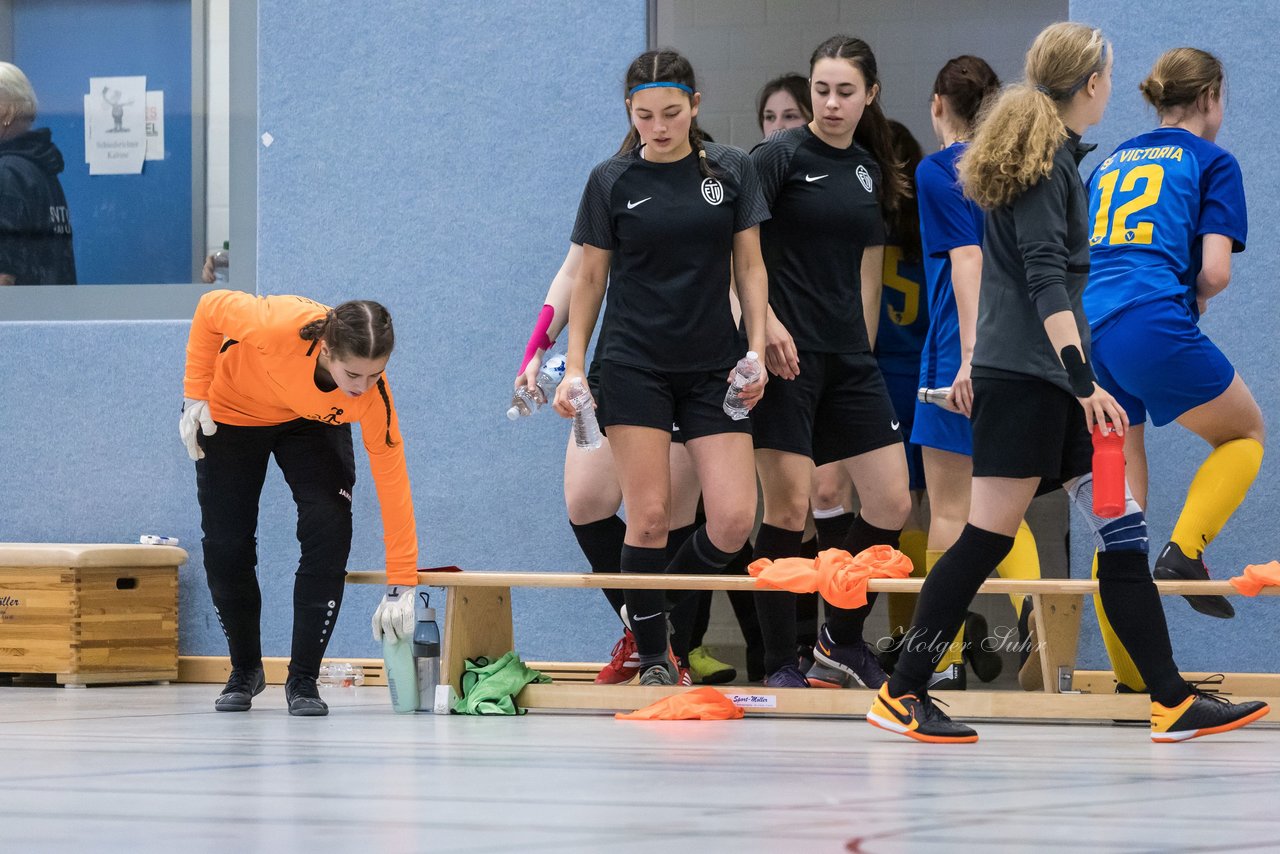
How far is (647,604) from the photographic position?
4121 mm

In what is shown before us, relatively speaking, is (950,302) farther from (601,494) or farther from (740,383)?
(601,494)

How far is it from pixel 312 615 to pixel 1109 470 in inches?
83.0

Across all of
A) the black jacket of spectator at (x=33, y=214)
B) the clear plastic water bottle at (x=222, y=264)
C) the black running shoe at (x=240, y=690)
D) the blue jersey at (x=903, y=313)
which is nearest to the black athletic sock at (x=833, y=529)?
the blue jersey at (x=903, y=313)

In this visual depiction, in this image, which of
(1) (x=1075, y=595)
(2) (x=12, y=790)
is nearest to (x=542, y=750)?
(2) (x=12, y=790)

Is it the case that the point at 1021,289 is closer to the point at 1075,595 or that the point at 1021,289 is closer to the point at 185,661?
the point at 1075,595

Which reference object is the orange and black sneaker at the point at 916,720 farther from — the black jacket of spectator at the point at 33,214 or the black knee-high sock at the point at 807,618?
the black jacket of spectator at the point at 33,214

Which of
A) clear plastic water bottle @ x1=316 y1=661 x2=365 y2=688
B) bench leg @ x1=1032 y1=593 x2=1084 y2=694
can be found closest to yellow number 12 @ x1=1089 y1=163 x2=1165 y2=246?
bench leg @ x1=1032 y1=593 x2=1084 y2=694

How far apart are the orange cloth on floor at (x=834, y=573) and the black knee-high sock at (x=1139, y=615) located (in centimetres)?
83

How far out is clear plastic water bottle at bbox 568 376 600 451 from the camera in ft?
13.3

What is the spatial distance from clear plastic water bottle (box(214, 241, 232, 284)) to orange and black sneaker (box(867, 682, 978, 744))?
337 cm

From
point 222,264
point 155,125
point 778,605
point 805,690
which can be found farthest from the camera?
point 155,125

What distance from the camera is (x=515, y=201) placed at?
5484 millimetres

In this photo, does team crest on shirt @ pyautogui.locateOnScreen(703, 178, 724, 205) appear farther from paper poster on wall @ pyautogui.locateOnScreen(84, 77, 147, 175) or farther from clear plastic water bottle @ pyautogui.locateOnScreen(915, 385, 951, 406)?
paper poster on wall @ pyautogui.locateOnScreen(84, 77, 147, 175)

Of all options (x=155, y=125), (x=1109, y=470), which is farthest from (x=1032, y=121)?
(x=155, y=125)
